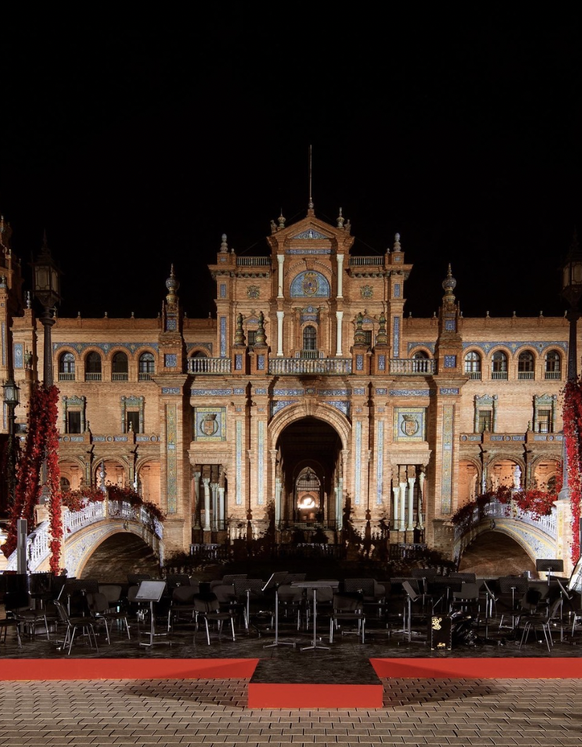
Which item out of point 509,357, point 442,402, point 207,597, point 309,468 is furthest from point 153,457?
point 207,597

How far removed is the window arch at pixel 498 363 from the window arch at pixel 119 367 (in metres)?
22.9

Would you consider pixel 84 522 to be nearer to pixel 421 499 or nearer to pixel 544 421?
pixel 421 499

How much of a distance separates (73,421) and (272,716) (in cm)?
3248

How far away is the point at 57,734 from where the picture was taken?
7.40 metres

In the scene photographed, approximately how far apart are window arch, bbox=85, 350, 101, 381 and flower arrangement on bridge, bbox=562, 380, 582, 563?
29.6 meters

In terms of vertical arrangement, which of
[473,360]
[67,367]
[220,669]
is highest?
[473,360]

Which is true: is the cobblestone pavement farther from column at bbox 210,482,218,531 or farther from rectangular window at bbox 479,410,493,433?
rectangular window at bbox 479,410,493,433

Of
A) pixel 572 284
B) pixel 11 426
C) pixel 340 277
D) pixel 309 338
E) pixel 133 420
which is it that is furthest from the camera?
pixel 133 420

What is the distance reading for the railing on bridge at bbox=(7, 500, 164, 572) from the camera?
14.8 m

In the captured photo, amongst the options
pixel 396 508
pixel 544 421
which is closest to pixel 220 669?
pixel 396 508

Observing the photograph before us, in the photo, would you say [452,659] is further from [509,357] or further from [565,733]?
[509,357]

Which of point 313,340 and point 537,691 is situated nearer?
point 537,691

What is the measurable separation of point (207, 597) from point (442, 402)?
50.7 ft

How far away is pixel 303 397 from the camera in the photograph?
24.3 m
